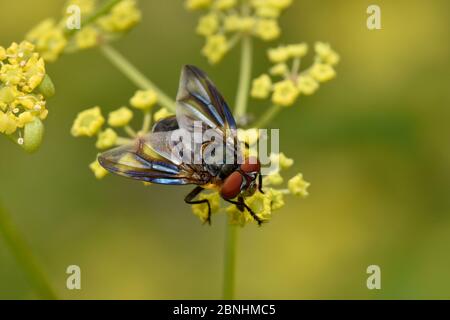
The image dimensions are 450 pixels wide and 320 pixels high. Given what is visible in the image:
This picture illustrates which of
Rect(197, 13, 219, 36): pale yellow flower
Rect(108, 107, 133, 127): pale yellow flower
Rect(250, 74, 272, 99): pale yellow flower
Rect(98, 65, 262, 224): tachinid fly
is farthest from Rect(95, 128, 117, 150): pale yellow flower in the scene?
Rect(197, 13, 219, 36): pale yellow flower

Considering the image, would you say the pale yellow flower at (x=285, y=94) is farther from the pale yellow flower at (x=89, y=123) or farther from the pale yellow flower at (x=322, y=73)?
the pale yellow flower at (x=89, y=123)

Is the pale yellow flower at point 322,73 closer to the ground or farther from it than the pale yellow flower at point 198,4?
closer to the ground

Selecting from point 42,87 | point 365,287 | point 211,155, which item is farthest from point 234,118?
point 365,287

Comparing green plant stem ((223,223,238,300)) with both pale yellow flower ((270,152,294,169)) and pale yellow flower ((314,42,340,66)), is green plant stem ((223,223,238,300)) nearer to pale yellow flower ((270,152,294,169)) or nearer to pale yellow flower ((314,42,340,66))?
pale yellow flower ((270,152,294,169))

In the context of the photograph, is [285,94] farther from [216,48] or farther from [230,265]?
[230,265]

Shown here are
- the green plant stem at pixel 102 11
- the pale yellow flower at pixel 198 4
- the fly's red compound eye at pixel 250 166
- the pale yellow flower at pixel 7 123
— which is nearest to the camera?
the pale yellow flower at pixel 7 123

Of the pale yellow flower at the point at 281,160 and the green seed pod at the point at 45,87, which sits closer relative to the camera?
the green seed pod at the point at 45,87

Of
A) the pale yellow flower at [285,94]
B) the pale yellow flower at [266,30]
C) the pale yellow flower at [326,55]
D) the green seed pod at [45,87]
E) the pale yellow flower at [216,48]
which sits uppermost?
the pale yellow flower at [266,30]

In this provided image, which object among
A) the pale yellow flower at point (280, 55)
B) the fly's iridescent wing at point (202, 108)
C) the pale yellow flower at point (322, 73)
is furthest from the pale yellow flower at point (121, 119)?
the pale yellow flower at point (322, 73)
